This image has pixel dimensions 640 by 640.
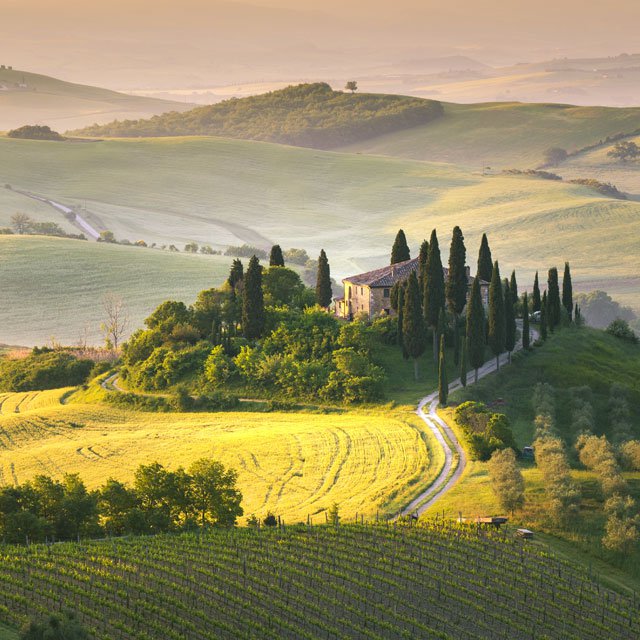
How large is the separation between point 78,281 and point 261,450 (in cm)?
9706

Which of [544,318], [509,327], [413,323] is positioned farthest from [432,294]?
[544,318]

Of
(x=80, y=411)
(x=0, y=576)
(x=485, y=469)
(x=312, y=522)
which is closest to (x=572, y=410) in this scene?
Answer: (x=485, y=469)

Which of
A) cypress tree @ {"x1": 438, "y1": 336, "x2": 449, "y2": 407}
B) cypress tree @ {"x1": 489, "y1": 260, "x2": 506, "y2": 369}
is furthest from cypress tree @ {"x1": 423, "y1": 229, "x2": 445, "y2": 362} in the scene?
cypress tree @ {"x1": 438, "y1": 336, "x2": 449, "y2": 407}

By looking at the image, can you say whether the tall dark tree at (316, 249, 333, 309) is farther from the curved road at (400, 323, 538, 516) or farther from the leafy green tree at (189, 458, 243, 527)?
the leafy green tree at (189, 458, 243, 527)

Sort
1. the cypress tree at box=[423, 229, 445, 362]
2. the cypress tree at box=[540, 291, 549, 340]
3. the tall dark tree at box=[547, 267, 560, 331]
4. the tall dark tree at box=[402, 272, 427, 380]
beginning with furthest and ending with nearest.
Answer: the tall dark tree at box=[547, 267, 560, 331]
the cypress tree at box=[540, 291, 549, 340]
the cypress tree at box=[423, 229, 445, 362]
the tall dark tree at box=[402, 272, 427, 380]

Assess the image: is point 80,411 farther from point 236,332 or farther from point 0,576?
point 0,576

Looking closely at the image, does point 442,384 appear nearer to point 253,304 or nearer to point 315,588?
point 253,304

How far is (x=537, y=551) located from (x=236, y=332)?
2116 inches

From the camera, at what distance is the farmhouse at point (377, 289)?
109m

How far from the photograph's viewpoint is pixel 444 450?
76188 mm

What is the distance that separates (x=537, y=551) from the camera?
58.4m

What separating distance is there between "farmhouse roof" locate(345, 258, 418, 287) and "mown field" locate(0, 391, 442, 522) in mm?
→ 20720

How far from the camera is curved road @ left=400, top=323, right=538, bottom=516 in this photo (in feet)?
217

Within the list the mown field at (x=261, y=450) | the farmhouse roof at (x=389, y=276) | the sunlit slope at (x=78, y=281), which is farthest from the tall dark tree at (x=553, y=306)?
the sunlit slope at (x=78, y=281)
